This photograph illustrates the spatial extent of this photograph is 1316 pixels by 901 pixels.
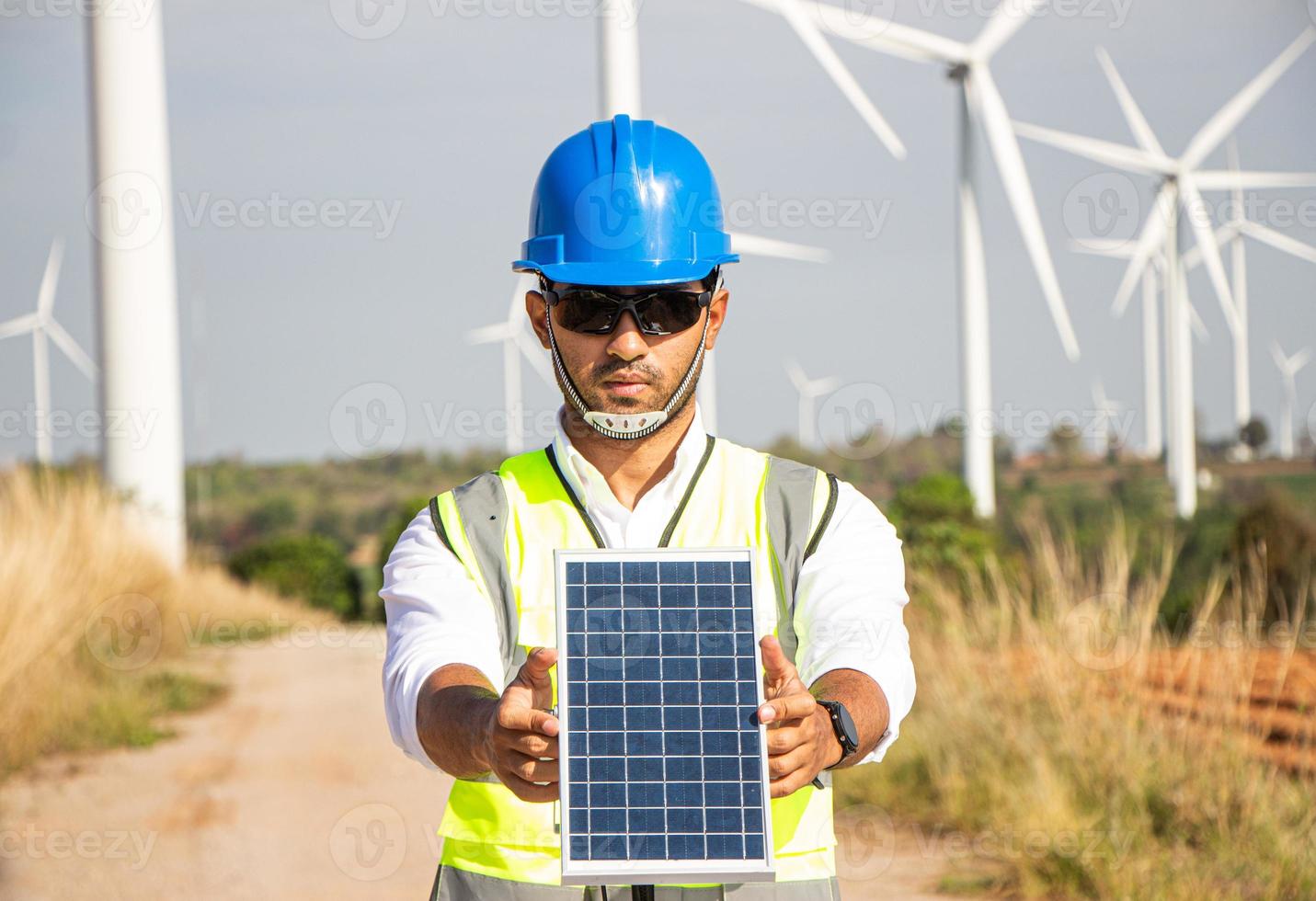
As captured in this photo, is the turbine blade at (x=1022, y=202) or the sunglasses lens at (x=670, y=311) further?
the turbine blade at (x=1022, y=202)

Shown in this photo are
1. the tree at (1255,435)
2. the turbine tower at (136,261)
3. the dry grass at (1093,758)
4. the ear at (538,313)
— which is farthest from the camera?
the tree at (1255,435)

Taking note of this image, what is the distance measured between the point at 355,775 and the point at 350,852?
273 centimetres

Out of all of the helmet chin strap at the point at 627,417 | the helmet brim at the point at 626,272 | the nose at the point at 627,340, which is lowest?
the helmet chin strap at the point at 627,417

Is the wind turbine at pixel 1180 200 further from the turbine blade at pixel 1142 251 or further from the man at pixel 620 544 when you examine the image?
the man at pixel 620 544

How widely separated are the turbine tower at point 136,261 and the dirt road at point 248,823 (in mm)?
5714

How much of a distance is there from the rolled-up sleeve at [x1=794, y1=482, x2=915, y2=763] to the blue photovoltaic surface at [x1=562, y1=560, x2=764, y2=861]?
0.37 meters

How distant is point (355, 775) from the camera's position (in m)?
12.7

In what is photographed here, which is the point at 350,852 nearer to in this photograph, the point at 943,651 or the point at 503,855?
the point at 943,651

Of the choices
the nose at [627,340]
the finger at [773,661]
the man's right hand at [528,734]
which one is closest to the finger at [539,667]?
the man's right hand at [528,734]

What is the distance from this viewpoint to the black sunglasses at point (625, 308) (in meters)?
3.61

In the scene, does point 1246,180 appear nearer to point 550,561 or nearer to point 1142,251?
point 1142,251

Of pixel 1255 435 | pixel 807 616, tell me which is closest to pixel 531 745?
pixel 807 616

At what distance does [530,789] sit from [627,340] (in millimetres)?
1191

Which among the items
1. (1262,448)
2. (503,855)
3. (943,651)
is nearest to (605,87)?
(943,651)
